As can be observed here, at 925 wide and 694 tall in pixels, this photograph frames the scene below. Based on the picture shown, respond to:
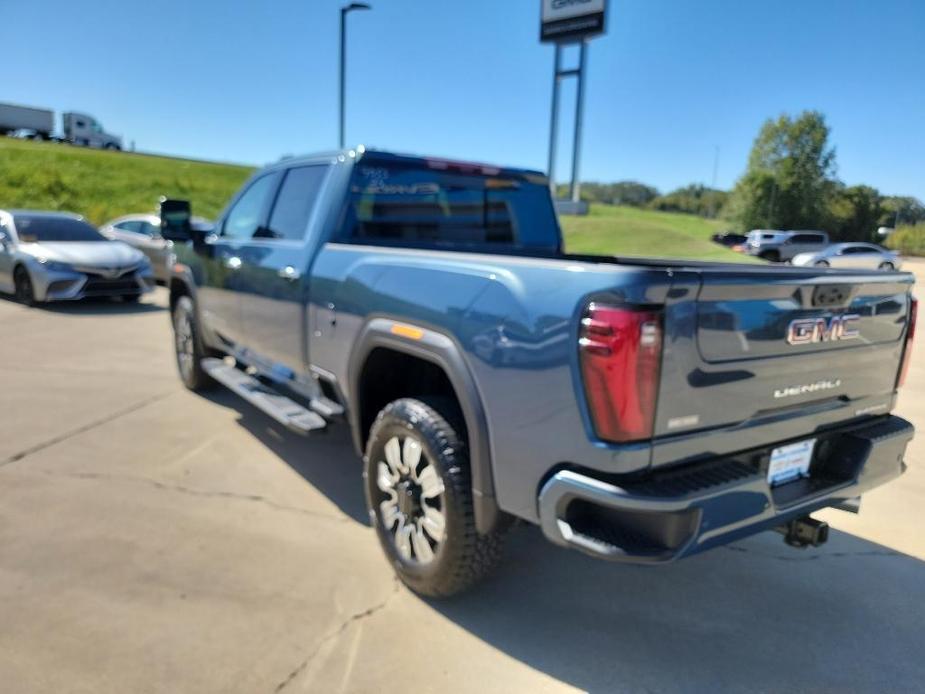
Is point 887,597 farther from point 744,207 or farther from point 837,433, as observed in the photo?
point 744,207

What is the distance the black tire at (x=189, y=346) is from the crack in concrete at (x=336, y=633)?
11.3ft

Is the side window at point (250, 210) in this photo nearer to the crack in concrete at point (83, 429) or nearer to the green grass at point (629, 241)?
the crack in concrete at point (83, 429)

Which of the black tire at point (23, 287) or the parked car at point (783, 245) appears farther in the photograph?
the parked car at point (783, 245)

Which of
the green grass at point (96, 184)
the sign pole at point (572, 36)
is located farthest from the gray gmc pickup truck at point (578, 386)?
the green grass at point (96, 184)

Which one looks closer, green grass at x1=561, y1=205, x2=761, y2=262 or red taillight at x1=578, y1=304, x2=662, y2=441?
red taillight at x1=578, y1=304, x2=662, y2=441

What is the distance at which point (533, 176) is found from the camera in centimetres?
464

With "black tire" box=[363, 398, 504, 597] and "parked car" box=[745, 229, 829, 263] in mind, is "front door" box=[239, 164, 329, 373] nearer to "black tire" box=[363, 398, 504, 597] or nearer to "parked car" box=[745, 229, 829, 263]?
"black tire" box=[363, 398, 504, 597]

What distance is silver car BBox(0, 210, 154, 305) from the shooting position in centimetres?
1049

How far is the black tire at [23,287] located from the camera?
10711 millimetres

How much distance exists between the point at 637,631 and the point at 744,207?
206 ft

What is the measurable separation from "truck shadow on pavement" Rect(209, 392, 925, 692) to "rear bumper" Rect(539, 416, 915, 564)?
24.0 inches

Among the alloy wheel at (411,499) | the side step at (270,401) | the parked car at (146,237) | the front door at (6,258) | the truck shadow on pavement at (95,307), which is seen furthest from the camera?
the parked car at (146,237)

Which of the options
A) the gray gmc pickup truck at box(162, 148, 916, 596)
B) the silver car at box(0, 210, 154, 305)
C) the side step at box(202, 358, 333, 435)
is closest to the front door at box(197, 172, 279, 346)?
the side step at box(202, 358, 333, 435)

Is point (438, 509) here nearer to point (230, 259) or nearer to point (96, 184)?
point (230, 259)
